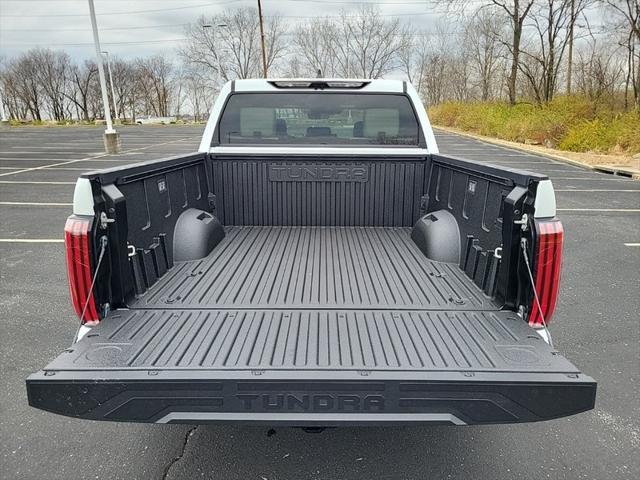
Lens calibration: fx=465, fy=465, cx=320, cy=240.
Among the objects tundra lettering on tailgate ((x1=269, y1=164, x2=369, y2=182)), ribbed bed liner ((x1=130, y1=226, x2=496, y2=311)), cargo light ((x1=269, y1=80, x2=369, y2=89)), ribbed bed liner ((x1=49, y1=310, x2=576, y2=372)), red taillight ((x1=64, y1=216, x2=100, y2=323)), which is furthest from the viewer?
cargo light ((x1=269, y1=80, x2=369, y2=89))

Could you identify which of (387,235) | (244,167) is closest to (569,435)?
(387,235)

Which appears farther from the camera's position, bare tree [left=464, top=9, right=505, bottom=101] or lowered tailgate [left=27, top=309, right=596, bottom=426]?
bare tree [left=464, top=9, right=505, bottom=101]

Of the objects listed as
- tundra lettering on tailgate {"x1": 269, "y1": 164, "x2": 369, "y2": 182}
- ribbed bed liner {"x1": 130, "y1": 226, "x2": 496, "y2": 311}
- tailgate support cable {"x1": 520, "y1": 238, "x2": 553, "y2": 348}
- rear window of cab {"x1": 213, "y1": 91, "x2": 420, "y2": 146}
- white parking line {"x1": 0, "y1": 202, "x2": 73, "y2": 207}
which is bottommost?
white parking line {"x1": 0, "y1": 202, "x2": 73, "y2": 207}

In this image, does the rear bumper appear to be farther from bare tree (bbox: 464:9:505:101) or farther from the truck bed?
bare tree (bbox: 464:9:505:101)

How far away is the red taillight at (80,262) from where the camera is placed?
2094 millimetres

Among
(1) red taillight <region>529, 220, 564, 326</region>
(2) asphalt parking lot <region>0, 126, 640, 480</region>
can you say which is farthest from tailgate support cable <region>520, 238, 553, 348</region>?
(2) asphalt parking lot <region>0, 126, 640, 480</region>

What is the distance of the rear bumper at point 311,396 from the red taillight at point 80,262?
467 mm

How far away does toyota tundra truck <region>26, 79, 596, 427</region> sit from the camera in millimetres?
1755

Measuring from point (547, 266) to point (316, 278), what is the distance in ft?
4.46

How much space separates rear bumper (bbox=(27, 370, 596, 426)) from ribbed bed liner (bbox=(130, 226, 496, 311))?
2.39 ft

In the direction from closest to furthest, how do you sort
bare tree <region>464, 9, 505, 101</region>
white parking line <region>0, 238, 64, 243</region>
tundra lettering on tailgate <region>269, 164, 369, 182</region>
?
tundra lettering on tailgate <region>269, 164, 369, 182</region> < white parking line <region>0, 238, 64, 243</region> < bare tree <region>464, 9, 505, 101</region>

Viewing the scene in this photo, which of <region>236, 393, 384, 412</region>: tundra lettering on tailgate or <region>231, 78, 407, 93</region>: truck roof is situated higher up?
<region>231, 78, 407, 93</region>: truck roof

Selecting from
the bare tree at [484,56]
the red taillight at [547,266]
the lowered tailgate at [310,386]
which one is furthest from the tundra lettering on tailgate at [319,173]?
the bare tree at [484,56]

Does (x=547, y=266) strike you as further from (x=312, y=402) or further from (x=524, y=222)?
(x=312, y=402)
